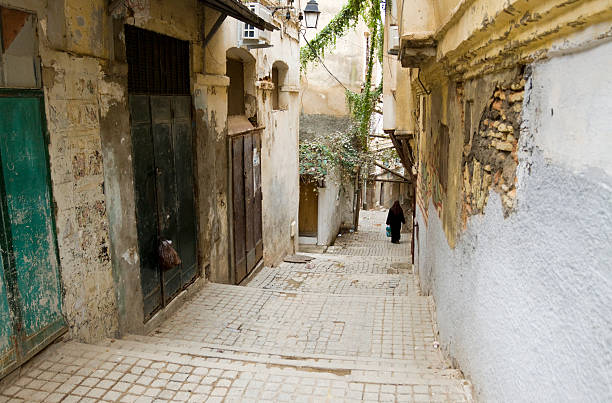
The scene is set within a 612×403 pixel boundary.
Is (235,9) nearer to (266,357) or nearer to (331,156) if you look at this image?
(266,357)

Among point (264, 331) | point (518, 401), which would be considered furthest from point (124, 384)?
point (518, 401)

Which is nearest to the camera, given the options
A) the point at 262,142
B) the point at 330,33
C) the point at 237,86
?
the point at 237,86

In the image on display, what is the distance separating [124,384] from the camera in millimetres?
3701

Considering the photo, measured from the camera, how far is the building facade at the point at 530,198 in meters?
1.69

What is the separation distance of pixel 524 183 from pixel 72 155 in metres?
3.40

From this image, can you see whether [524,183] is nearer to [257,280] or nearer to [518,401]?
[518,401]

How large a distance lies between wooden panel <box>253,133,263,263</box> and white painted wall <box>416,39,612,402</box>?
20.5 ft

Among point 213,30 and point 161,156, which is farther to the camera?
point 213,30

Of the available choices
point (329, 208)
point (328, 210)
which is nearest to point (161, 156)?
point (328, 210)

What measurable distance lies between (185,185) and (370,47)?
10.2m

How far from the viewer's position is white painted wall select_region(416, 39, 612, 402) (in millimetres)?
1644

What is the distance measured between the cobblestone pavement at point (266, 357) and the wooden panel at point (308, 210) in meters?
7.27

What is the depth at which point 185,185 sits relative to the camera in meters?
6.38

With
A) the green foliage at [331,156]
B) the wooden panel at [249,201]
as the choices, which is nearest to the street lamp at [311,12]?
the wooden panel at [249,201]
